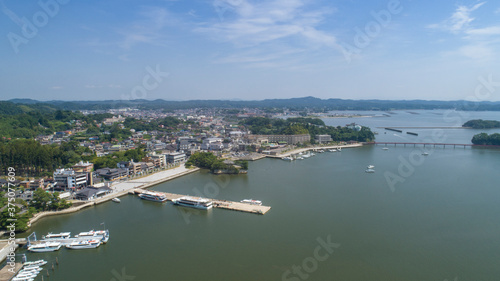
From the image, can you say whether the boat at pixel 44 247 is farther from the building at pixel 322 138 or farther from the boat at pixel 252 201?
the building at pixel 322 138

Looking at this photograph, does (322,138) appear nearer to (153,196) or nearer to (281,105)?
(153,196)

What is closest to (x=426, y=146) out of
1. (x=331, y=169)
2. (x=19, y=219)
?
(x=331, y=169)

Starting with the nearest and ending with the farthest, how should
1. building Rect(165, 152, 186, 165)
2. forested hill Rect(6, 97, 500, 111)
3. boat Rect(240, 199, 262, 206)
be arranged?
boat Rect(240, 199, 262, 206) → building Rect(165, 152, 186, 165) → forested hill Rect(6, 97, 500, 111)

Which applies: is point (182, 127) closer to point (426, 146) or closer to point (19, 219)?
point (426, 146)

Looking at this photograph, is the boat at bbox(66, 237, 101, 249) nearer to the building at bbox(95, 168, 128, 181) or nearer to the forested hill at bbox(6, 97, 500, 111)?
the building at bbox(95, 168, 128, 181)

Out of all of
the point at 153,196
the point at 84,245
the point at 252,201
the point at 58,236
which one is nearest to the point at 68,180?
the point at 153,196

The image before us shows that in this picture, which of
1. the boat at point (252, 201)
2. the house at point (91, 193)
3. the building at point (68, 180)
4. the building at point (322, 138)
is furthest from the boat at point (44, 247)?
the building at point (322, 138)

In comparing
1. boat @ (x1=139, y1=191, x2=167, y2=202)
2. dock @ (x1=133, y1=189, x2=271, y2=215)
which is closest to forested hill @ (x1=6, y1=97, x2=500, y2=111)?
boat @ (x1=139, y1=191, x2=167, y2=202)
